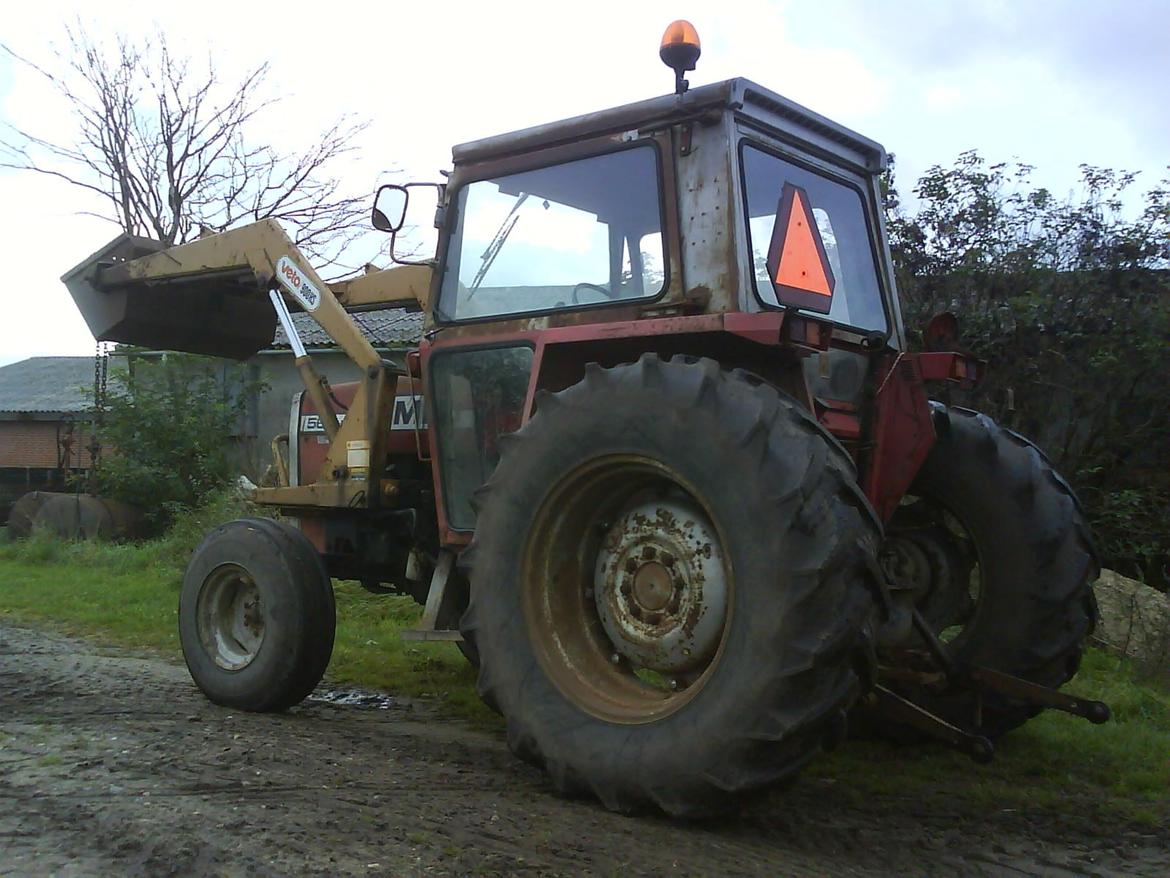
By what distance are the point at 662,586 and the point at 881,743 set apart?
169 centimetres

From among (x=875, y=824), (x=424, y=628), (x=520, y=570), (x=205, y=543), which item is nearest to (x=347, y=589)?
(x=205, y=543)

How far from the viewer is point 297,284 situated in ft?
18.7

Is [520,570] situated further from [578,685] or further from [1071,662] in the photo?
[1071,662]

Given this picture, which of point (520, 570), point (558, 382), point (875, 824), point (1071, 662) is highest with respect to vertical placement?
point (558, 382)

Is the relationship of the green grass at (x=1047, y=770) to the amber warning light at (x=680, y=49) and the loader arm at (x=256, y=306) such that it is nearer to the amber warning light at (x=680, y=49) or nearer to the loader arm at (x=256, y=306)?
the loader arm at (x=256, y=306)

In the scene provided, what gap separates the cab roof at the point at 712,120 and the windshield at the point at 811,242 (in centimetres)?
13

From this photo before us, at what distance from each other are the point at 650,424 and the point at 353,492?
2.27 meters

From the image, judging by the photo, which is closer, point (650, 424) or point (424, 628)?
point (650, 424)

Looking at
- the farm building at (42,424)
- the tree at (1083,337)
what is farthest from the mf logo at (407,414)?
the farm building at (42,424)

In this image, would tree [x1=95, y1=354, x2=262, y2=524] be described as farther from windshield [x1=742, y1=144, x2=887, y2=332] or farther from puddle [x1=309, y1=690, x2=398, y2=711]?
windshield [x1=742, y1=144, x2=887, y2=332]

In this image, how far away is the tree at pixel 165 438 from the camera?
15164 mm

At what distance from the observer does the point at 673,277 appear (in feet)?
13.4

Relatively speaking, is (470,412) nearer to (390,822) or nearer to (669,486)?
(669,486)

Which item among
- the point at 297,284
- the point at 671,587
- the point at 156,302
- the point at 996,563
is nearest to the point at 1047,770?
the point at 996,563
